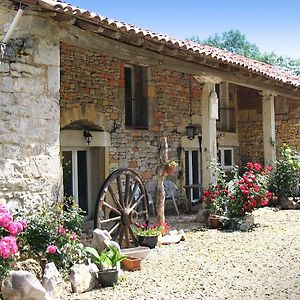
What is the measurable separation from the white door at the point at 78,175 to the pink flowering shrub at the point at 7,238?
4.68 metres

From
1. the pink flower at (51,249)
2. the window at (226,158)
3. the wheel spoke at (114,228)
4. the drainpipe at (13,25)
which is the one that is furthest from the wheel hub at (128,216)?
the window at (226,158)

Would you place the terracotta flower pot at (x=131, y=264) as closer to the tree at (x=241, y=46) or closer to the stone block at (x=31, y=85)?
the stone block at (x=31, y=85)

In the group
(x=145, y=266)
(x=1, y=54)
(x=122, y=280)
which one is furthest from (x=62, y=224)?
(x=1, y=54)

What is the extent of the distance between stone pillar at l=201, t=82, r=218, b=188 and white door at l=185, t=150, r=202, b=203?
271cm

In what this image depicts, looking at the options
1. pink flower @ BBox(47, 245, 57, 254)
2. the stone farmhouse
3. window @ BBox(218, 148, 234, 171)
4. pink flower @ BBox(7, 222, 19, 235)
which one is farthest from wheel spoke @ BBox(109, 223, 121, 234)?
window @ BBox(218, 148, 234, 171)

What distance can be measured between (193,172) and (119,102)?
3343 millimetres

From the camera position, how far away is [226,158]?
13.9m

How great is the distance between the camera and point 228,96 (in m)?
14.0

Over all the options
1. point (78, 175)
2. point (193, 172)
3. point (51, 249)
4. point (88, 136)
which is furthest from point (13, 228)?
point (193, 172)

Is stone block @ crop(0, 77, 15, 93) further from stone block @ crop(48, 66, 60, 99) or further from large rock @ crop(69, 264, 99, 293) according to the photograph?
large rock @ crop(69, 264, 99, 293)

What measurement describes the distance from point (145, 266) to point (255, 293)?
1.64m

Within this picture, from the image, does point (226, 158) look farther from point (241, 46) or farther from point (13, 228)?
point (241, 46)

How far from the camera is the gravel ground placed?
15.8 ft

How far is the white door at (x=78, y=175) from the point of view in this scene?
9508 millimetres
